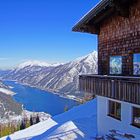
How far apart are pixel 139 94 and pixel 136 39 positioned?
298cm

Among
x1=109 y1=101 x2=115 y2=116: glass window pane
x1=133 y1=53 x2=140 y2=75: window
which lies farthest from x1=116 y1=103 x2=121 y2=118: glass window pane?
x1=133 y1=53 x2=140 y2=75: window

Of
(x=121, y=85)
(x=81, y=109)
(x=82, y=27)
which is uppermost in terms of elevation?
(x=82, y=27)

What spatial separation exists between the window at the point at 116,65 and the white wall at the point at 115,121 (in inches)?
61.9

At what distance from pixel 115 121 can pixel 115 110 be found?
1.84 feet

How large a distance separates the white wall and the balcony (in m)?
1.24

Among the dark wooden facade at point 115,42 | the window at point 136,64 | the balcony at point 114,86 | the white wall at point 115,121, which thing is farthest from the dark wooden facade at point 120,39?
the white wall at point 115,121

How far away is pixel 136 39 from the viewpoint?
12.9 meters

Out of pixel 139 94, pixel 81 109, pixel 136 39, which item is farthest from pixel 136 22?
pixel 81 109

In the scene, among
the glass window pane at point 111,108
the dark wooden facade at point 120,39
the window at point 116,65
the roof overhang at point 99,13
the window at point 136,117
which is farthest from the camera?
the glass window pane at point 111,108

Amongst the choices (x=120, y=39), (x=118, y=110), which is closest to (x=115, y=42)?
(x=120, y=39)

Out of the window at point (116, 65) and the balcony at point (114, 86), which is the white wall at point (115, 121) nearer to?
the balcony at point (114, 86)

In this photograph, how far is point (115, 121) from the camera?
14.6 m

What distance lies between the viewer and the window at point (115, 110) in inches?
569

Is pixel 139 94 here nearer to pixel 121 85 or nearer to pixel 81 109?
pixel 121 85
